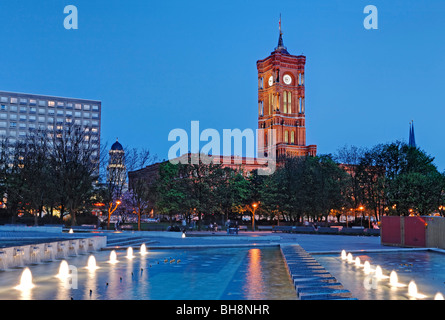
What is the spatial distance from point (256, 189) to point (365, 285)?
56564 millimetres

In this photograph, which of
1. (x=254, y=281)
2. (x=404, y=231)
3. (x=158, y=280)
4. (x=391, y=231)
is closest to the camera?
(x=254, y=281)

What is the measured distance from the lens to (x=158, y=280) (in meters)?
14.8

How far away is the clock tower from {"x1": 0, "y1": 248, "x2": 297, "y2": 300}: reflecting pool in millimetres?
151016

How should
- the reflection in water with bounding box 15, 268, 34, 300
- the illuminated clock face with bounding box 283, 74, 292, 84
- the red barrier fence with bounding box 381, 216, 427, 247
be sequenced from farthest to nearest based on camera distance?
the illuminated clock face with bounding box 283, 74, 292, 84
the red barrier fence with bounding box 381, 216, 427, 247
the reflection in water with bounding box 15, 268, 34, 300

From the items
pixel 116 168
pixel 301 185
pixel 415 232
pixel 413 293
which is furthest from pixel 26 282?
pixel 301 185

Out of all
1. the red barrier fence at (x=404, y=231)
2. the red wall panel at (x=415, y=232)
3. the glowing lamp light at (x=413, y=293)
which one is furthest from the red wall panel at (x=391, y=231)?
the glowing lamp light at (x=413, y=293)

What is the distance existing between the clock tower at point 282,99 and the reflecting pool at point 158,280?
15102cm

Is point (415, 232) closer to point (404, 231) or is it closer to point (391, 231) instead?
point (404, 231)

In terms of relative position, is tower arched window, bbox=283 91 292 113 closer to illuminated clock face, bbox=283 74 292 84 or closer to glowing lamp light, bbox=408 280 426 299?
illuminated clock face, bbox=283 74 292 84

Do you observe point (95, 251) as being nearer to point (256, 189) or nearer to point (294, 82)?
point (256, 189)

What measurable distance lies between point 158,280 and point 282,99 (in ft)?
551

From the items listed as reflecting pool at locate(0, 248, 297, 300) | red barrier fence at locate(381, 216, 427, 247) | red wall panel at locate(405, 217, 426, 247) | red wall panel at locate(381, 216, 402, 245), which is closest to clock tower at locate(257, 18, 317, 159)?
red wall panel at locate(381, 216, 402, 245)

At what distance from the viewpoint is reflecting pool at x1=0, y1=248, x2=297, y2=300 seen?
1224 centimetres

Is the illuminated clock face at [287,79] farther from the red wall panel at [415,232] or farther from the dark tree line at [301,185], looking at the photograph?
the red wall panel at [415,232]
